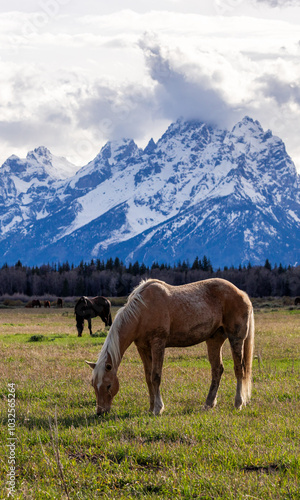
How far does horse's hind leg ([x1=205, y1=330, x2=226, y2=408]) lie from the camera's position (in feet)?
35.9

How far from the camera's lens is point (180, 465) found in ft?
22.1

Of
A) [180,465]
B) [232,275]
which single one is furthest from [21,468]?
[232,275]

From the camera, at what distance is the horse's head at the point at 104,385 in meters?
10.0

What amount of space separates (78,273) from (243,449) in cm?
19423

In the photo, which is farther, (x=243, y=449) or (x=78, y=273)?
(x=78, y=273)

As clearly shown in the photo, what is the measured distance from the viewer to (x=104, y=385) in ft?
33.0

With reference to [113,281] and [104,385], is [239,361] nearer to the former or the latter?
[104,385]

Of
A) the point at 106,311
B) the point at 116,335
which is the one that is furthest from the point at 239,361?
the point at 106,311

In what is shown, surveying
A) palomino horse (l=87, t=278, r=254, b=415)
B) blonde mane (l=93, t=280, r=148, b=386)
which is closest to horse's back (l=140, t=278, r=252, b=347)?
palomino horse (l=87, t=278, r=254, b=415)

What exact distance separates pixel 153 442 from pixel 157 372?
262 centimetres

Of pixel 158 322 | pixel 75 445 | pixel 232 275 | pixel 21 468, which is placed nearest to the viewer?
pixel 21 468

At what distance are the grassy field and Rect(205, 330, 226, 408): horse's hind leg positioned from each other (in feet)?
0.73

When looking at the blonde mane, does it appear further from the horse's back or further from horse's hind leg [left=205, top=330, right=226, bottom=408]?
horse's hind leg [left=205, top=330, right=226, bottom=408]

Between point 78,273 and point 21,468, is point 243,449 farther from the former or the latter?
point 78,273
